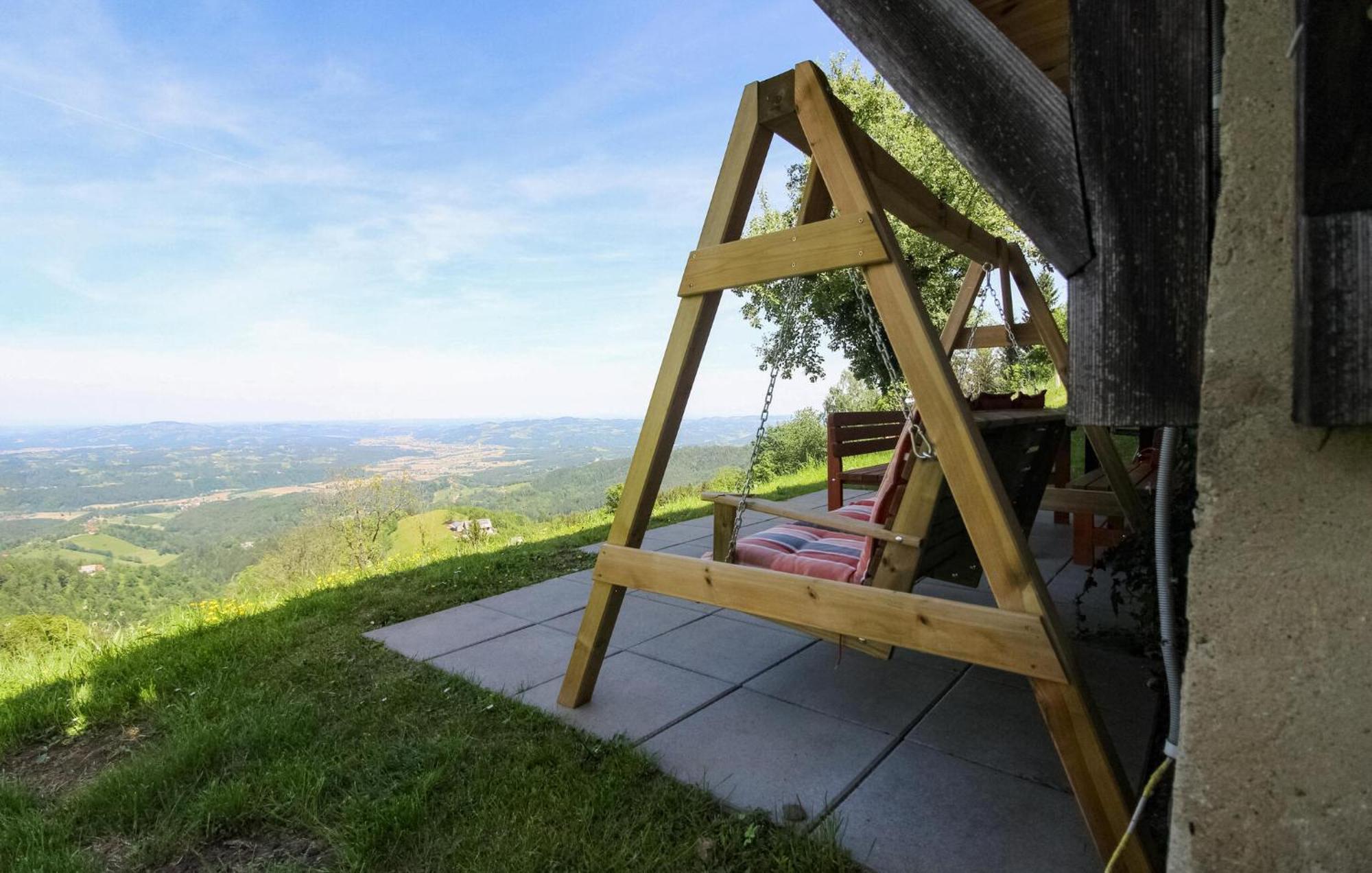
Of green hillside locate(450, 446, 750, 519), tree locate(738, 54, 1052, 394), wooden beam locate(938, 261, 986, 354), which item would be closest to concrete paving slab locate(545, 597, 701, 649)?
wooden beam locate(938, 261, 986, 354)

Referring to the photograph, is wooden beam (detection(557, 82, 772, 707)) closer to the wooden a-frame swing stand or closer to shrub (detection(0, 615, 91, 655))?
the wooden a-frame swing stand

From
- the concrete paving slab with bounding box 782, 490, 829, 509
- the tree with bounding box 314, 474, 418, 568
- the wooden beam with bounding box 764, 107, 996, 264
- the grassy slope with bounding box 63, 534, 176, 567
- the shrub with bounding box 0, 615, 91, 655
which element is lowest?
the grassy slope with bounding box 63, 534, 176, 567

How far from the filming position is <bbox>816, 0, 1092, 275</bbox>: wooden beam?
1067 millimetres

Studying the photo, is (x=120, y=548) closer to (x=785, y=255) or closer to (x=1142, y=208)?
(x=785, y=255)

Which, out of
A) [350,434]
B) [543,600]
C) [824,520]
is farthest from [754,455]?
[350,434]

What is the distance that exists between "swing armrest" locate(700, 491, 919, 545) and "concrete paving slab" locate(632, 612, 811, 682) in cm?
70

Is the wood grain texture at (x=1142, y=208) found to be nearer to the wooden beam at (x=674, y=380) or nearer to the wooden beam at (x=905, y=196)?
the wooden beam at (x=905, y=196)

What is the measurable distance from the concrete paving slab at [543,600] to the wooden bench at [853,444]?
71.2 inches

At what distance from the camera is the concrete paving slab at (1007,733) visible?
1.95 metres

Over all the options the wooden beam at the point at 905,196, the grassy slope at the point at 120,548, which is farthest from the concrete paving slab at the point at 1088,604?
the grassy slope at the point at 120,548

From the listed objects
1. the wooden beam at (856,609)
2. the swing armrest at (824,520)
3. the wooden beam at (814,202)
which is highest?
the wooden beam at (814,202)

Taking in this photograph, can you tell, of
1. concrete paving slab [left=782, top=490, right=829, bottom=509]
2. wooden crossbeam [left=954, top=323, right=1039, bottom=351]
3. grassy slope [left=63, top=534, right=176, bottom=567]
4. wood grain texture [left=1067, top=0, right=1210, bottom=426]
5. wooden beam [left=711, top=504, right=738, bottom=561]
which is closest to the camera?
wood grain texture [left=1067, top=0, right=1210, bottom=426]

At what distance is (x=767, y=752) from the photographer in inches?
81.4

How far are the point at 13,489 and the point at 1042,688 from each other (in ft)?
340
